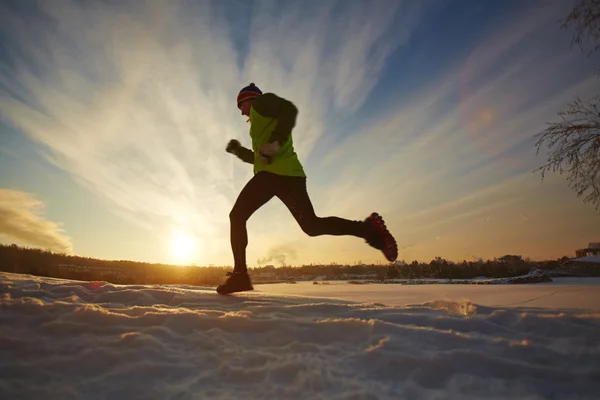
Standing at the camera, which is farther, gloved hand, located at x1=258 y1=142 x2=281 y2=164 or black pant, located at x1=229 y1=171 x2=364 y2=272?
black pant, located at x1=229 y1=171 x2=364 y2=272

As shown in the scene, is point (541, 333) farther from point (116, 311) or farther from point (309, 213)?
point (116, 311)

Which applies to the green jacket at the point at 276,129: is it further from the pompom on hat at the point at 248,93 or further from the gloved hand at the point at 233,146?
the gloved hand at the point at 233,146

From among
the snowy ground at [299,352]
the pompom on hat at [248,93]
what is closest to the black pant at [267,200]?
the pompom on hat at [248,93]

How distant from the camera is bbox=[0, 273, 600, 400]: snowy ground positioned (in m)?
1.40

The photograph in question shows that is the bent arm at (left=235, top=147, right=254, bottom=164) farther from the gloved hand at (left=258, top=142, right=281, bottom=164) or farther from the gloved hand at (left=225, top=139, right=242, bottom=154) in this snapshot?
the gloved hand at (left=258, top=142, right=281, bottom=164)

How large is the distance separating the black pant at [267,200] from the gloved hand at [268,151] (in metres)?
0.19

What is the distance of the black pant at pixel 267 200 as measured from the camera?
3264 millimetres

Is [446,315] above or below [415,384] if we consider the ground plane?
above

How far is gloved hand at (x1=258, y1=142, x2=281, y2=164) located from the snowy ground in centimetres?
135

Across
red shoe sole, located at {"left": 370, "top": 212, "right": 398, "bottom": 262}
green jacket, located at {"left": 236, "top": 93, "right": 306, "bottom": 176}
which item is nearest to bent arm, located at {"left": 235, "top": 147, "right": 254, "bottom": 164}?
green jacket, located at {"left": 236, "top": 93, "right": 306, "bottom": 176}

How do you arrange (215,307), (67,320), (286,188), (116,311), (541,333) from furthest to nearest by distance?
(286,188), (215,307), (116,311), (67,320), (541,333)

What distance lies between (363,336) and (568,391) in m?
0.87

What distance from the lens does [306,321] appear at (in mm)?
2037

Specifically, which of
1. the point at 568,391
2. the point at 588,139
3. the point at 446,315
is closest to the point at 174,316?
the point at 446,315
